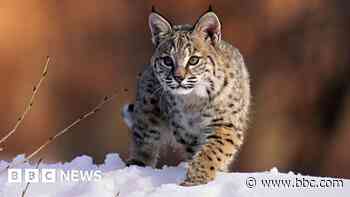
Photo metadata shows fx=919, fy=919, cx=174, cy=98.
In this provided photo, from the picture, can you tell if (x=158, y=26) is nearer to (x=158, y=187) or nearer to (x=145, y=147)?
(x=145, y=147)

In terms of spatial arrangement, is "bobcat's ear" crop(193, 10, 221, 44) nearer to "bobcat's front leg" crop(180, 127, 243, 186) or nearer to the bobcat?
the bobcat

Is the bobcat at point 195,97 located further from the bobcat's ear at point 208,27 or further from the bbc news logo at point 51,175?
the bbc news logo at point 51,175

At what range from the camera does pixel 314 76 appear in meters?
9.40

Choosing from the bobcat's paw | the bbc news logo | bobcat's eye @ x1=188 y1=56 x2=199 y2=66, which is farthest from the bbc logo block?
bobcat's eye @ x1=188 y1=56 x2=199 y2=66

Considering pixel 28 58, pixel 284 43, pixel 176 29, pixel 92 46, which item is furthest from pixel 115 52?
pixel 176 29

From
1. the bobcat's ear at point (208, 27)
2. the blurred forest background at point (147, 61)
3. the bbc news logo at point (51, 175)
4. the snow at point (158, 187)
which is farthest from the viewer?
the blurred forest background at point (147, 61)

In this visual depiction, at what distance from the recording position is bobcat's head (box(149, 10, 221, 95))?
13.8 feet

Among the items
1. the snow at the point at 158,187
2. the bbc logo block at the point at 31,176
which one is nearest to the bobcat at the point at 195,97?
the snow at the point at 158,187

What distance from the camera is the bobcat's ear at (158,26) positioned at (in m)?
4.41

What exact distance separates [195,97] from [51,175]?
2.71 ft

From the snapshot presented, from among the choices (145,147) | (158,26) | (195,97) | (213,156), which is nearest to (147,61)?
(145,147)

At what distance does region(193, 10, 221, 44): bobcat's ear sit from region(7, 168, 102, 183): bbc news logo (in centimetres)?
84

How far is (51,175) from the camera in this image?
3953mm

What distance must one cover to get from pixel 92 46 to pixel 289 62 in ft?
6.69
